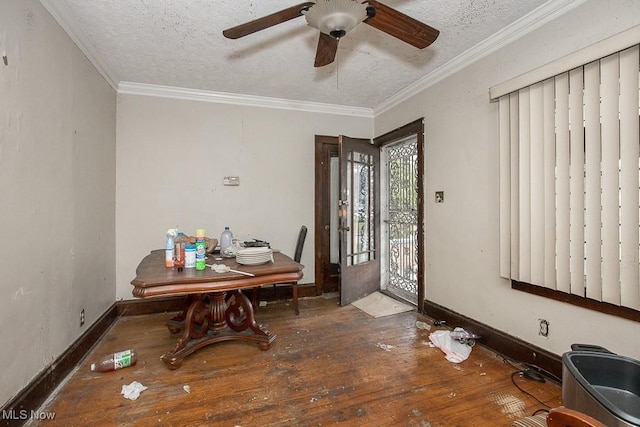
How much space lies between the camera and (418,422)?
1550mm

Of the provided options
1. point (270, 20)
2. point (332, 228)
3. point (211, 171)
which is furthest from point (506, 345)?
point (211, 171)

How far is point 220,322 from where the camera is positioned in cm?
245

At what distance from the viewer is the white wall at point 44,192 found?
1.48 meters

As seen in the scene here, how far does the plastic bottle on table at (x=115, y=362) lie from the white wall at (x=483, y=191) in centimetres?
278

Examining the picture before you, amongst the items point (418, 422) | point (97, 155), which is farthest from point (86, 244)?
point (418, 422)

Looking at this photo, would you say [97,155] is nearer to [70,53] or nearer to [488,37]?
[70,53]

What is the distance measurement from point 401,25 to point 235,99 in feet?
7.99

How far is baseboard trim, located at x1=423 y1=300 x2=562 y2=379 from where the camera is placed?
193 cm

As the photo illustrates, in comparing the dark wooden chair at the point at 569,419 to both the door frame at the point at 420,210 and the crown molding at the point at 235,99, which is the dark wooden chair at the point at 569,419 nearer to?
the door frame at the point at 420,210

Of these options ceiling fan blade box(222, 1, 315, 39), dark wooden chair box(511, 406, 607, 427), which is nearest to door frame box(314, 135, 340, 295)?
ceiling fan blade box(222, 1, 315, 39)

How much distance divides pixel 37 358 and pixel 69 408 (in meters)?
0.36

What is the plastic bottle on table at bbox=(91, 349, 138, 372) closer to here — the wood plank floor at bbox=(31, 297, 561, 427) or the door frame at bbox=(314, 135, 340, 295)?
the wood plank floor at bbox=(31, 297, 561, 427)

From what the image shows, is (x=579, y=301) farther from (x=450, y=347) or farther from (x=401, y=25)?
(x=401, y=25)

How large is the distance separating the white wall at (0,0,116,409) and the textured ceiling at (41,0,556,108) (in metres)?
0.28
